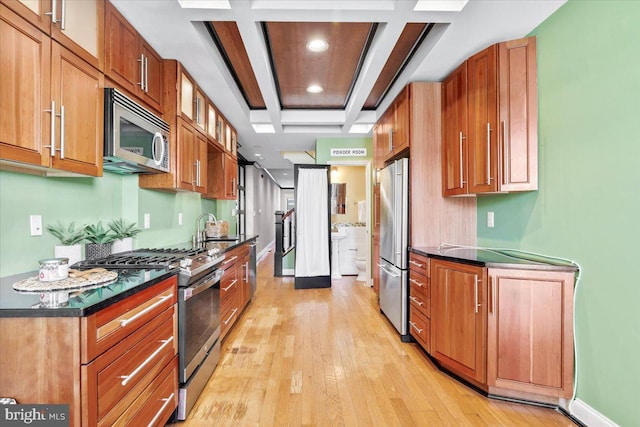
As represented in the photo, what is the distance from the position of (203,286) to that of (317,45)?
7.35ft

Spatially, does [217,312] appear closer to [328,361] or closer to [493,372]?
[328,361]

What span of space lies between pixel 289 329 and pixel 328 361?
800 millimetres

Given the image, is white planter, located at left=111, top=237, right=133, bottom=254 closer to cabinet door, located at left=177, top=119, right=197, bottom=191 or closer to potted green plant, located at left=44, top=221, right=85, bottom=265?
potted green plant, located at left=44, top=221, right=85, bottom=265

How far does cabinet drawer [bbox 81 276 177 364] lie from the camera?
3.58ft

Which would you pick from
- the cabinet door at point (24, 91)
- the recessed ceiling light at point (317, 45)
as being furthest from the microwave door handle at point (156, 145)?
the recessed ceiling light at point (317, 45)

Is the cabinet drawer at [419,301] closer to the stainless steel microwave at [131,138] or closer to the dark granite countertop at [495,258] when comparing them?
the dark granite countertop at [495,258]

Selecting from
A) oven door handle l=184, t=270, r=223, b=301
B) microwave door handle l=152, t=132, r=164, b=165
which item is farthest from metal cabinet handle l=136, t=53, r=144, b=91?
oven door handle l=184, t=270, r=223, b=301

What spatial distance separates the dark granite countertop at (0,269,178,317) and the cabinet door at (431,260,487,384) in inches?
78.4

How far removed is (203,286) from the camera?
204cm

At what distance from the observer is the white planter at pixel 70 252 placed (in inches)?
66.6

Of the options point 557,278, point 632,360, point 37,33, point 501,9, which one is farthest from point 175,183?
point 632,360

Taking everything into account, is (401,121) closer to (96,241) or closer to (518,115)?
(518,115)

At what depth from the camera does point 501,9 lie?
1917 millimetres

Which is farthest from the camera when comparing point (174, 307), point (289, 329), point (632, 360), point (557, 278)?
point (289, 329)
